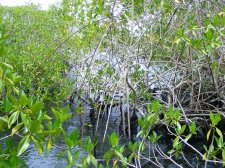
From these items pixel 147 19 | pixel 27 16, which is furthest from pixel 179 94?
pixel 27 16

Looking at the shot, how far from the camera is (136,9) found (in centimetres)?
468

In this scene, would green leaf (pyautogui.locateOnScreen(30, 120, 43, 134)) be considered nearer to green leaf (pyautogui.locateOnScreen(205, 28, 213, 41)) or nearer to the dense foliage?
the dense foliage

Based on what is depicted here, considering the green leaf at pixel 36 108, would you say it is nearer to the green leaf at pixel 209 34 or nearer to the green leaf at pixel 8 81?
the green leaf at pixel 8 81

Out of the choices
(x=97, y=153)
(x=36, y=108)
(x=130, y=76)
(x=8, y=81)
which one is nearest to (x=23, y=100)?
(x=36, y=108)

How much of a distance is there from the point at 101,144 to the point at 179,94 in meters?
1.43

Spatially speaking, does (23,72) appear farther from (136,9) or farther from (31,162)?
(136,9)

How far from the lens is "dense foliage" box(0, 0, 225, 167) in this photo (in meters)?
1.94

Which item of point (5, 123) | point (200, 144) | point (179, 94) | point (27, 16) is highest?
point (27, 16)

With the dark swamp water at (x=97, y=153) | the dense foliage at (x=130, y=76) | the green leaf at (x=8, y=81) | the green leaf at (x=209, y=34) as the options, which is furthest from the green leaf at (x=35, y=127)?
the dark swamp water at (x=97, y=153)

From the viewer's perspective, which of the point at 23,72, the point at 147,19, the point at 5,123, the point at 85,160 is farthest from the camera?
the point at 23,72

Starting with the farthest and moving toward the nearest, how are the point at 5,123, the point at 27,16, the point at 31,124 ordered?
the point at 27,16 → the point at 5,123 → the point at 31,124

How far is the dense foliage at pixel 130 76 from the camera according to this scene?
1941mm

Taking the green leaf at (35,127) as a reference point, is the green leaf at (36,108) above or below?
above

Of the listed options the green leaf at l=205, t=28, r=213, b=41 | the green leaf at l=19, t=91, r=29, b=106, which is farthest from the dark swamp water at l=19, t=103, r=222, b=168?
the green leaf at l=19, t=91, r=29, b=106
